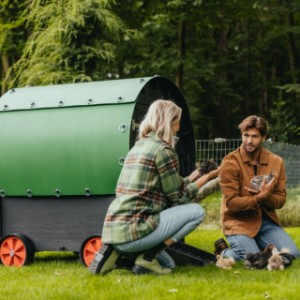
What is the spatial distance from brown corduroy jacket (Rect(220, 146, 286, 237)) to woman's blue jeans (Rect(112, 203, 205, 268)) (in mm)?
860

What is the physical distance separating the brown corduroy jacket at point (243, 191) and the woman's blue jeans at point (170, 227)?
2.82ft

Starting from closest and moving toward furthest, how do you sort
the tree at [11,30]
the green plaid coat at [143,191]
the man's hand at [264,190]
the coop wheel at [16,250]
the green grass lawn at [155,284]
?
the green grass lawn at [155,284]
the green plaid coat at [143,191]
the man's hand at [264,190]
the coop wheel at [16,250]
the tree at [11,30]

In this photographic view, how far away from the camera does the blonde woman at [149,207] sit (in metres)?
6.01

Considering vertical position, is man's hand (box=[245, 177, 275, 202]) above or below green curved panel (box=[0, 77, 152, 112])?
below

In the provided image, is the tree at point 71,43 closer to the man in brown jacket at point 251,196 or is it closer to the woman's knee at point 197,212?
the man in brown jacket at point 251,196

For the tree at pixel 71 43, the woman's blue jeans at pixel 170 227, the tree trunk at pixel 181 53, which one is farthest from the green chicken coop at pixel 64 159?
the tree trunk at pixel 181 53

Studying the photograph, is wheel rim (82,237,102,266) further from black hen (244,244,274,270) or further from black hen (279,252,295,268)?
black hen (279,252,295,268)

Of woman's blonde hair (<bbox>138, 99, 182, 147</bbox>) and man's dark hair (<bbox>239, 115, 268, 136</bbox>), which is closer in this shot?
woman's blonde hair (<bbox>138, 99, 182, 147</bbox>)

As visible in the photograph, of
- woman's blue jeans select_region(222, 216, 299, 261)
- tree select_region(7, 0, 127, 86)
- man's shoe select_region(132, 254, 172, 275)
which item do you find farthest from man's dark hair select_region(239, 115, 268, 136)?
tree select_region(7, 0, 127, 86)

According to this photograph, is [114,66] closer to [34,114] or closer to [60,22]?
[60,22]

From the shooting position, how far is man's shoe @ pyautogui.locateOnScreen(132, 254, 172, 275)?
6.13 metres

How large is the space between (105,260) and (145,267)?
0.35 metres

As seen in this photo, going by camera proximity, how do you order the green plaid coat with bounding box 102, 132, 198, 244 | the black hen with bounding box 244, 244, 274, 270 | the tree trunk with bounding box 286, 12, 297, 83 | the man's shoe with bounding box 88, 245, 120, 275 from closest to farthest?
1. the green plaid coat with bounding box 102, 132, 198, 244
2. the man's shoe with bounding box 88, 245, 120, 275
3. the black hen with bounding box 244, 244, 274, 270
4. the tree trunk with bounding box 286, 12, 297, 83

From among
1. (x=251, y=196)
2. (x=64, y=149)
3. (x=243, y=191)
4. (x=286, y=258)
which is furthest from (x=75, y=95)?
(x=286, y=258)
